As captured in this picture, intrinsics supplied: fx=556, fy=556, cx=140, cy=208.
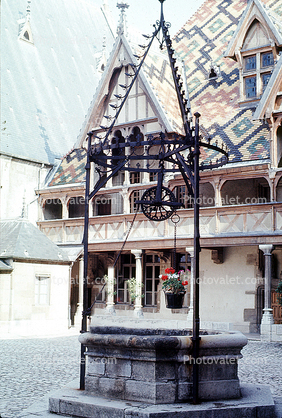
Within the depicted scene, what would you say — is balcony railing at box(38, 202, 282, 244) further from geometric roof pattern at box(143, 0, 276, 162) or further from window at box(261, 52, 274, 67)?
window at box(261, 52, 274, 67)

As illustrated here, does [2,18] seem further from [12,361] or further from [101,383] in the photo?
[101,383]

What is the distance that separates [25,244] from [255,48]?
10336 millimetres

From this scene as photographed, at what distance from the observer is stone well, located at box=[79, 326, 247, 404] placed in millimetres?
5555

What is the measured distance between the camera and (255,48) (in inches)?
751

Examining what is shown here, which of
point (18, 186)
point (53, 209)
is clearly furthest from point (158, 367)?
point (53, 209)

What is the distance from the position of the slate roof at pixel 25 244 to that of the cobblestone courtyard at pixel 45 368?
392 centimetres

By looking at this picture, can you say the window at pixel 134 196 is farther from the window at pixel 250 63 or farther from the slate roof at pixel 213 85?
the window at pixel 250 63

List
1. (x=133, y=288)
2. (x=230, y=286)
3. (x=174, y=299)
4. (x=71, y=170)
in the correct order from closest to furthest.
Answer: (x=174, y=299) → (x=230, y=286) → (x=133, y=288) → (x=71, y=170)

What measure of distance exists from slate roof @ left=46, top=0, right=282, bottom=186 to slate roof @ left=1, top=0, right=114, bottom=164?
7.02ft

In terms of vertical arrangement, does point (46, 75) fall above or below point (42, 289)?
above

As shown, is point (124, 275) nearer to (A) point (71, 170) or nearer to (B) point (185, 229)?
(A) point (71, 170)

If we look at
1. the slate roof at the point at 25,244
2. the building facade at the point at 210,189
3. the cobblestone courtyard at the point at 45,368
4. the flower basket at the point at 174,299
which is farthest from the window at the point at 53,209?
the flower basket at the point at 174,299

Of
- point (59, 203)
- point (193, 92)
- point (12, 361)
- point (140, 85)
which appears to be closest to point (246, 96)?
point (193, 92)

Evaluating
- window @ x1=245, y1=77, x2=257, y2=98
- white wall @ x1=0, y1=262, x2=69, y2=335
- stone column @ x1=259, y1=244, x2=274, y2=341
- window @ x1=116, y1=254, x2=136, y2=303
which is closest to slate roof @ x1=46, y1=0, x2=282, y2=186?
window @ x1=245, y1=77, x2=257, y2=98
